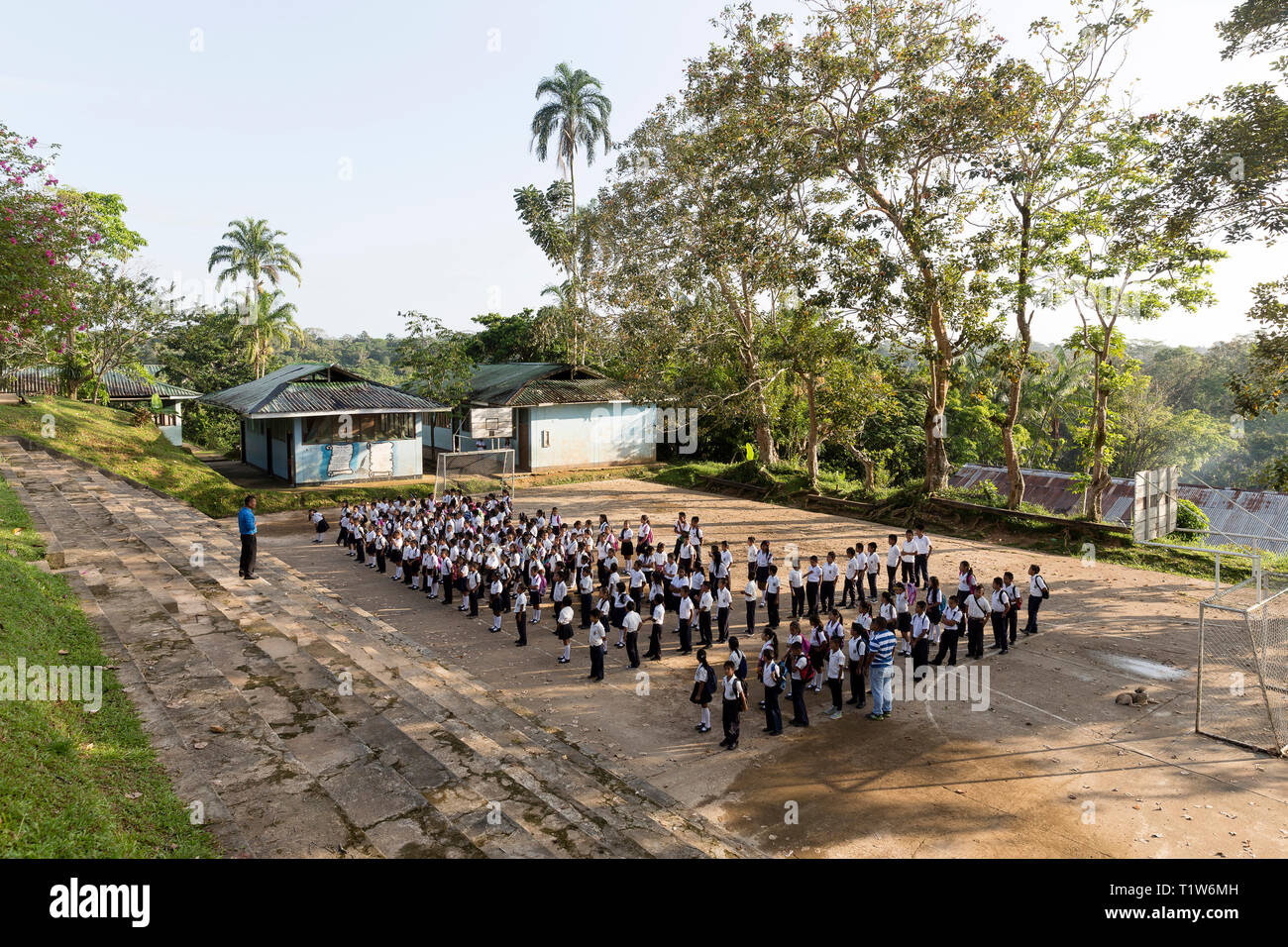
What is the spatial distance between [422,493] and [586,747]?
17813mm

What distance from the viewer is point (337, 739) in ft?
22.8

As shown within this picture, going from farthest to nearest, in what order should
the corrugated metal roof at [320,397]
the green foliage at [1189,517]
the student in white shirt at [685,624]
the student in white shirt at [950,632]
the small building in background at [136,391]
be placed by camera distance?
1. the small building in background at [136,391]
2. the corrugated metal roof at [320,397]
3. the green foliage at [1189,517]
4. the student in white shirt at [685,624]
5. the student in white shirt at [950,632]

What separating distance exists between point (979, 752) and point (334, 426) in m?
22.7

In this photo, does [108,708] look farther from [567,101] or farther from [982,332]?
[567,101]

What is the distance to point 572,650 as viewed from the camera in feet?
39.4

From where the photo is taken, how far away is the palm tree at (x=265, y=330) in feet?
134

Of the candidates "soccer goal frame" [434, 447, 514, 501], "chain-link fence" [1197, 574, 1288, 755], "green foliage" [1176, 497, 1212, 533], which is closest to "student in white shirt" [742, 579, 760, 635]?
"chain-link fence" [1197, 574, 1288, 755]

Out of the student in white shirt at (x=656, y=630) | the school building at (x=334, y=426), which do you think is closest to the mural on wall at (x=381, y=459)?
the school building at (x=334, y=426)

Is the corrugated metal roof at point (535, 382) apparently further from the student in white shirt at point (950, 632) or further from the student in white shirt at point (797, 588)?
the student in white shirt at point (950, 632)

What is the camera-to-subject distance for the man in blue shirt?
1175 centimetres

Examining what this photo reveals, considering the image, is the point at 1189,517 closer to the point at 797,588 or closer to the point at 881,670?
the point at 797,588

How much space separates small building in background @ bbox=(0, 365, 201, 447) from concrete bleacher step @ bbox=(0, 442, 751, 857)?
25095 mm

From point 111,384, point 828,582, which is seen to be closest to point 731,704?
point 828,582

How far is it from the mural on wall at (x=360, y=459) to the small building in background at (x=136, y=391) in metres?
11.3
